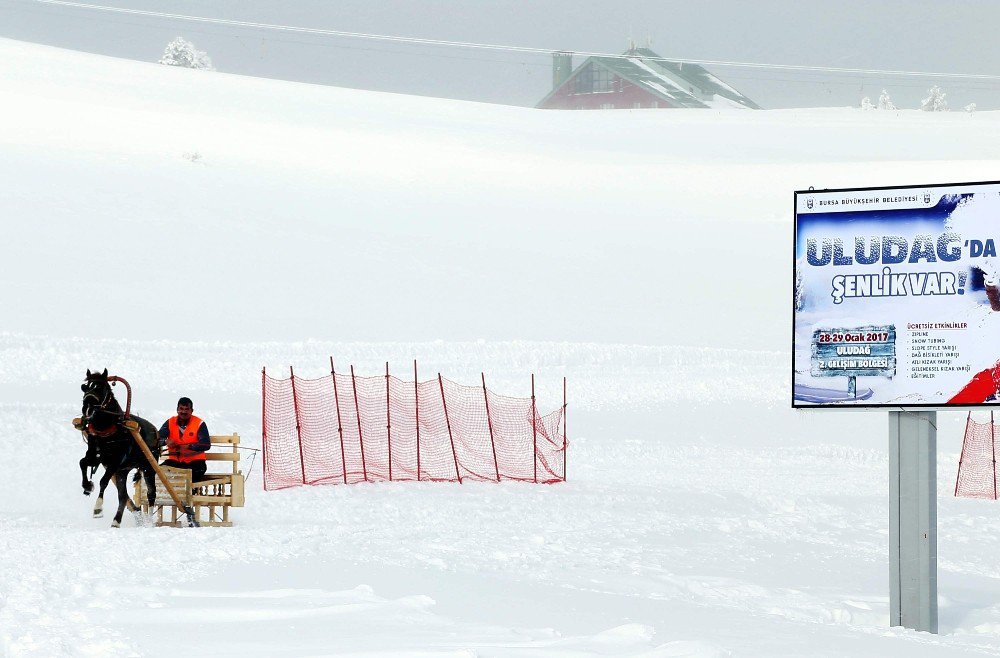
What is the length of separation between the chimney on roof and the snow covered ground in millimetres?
51546

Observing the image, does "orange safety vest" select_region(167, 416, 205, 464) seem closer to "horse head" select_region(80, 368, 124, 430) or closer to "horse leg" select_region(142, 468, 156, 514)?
"horse leg" select_region(142, 468, 156, 514)

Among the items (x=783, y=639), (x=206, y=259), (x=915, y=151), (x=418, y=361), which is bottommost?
(x=783, y=639)

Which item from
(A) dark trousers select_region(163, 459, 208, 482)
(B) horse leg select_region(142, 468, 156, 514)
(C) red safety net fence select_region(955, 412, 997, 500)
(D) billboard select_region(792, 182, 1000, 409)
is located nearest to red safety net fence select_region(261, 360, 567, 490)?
(A) dark trousers select_region(163, 459, 208, 482)

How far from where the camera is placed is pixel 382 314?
35.7m

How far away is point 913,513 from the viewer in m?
12.3

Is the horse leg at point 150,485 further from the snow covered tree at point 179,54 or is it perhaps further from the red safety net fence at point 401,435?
the snow covered tree at point 179,54

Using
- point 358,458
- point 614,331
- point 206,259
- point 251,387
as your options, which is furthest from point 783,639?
point 206,259

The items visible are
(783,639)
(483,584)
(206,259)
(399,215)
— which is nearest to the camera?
(783,639)

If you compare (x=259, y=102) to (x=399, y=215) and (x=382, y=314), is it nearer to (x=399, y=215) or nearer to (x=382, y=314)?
(x=399, y=215)

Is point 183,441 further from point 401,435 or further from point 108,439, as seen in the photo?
point 401,435

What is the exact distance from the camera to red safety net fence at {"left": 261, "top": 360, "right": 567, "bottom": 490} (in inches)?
842

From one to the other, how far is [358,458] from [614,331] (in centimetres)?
1393

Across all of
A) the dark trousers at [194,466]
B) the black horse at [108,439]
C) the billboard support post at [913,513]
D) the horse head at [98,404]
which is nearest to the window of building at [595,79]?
the dark trousers at [194,466]

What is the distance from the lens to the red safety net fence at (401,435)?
21391mm
